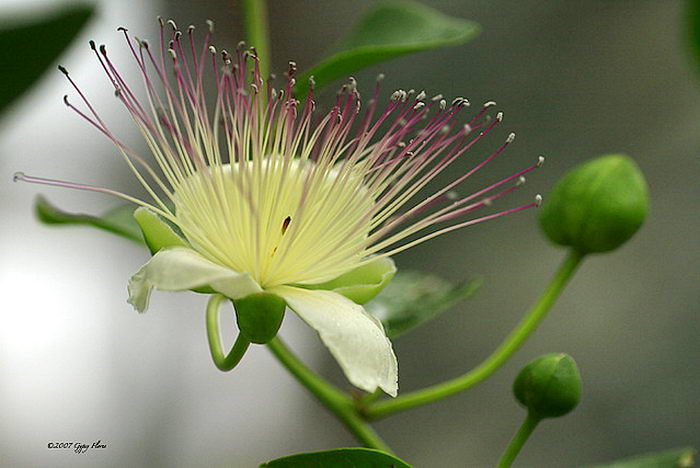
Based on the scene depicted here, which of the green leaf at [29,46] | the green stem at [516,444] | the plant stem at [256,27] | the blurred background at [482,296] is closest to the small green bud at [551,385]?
the green stem at [516,444]

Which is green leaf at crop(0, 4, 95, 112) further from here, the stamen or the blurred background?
the blurred background

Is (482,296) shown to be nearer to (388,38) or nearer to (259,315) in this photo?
(388,38)

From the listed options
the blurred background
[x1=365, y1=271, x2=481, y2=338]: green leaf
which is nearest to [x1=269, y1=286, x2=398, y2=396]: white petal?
[x1=365, y1=271, x2=481, y2=338]: green leaf

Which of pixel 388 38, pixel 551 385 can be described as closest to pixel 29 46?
pixel 388 38

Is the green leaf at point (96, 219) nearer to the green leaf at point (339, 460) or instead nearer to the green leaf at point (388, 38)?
the green leaf at point (388, 38)

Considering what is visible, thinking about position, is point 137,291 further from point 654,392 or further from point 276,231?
point 654,392

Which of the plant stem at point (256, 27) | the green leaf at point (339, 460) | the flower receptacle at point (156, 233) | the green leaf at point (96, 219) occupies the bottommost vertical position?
the green leaf at point (339, 460)
